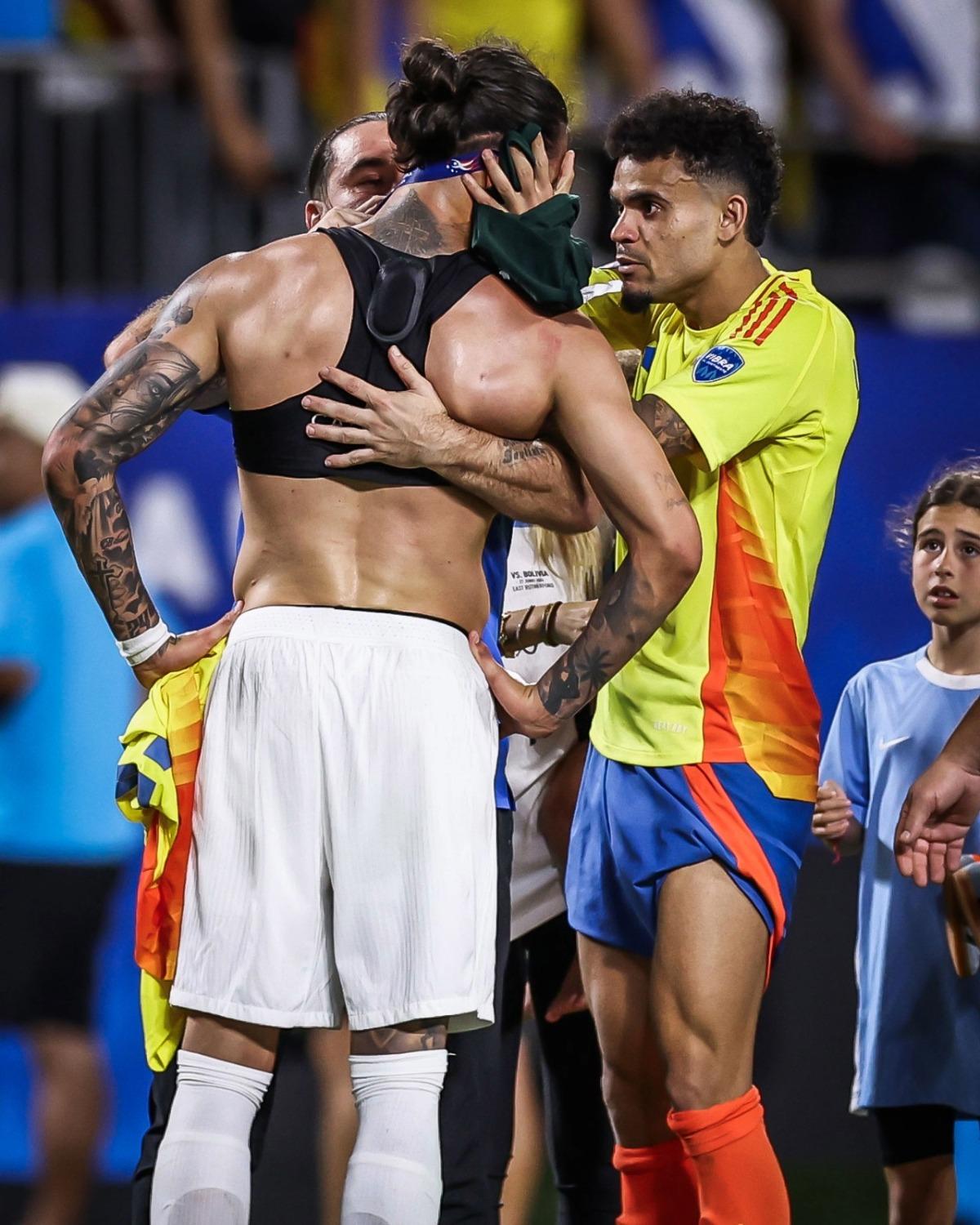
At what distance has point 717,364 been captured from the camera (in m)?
2.82

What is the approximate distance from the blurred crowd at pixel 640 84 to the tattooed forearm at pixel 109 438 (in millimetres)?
3262

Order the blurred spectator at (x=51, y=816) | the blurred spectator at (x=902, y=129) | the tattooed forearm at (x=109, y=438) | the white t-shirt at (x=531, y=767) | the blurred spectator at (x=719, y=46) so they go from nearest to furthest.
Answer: the tattooed forearm at (x=109, y=438)
the white t-shirt at (x=531, y=767)
the blurred spectator at (x=51, y=816)
the blurred spectator at (x=719, y=46)
the blurred spectator at (x=902, y=129)

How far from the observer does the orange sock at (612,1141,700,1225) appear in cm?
301

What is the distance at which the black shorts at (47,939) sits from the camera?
4.52m

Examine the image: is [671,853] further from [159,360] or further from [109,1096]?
[109,1096]

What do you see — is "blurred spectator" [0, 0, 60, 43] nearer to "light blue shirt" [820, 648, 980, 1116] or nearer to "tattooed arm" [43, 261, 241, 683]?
"tattooed arm" [43, 261, 241, 683]

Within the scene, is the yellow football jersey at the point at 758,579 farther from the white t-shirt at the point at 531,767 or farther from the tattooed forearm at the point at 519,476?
the white t-shirt at the point at 531,767

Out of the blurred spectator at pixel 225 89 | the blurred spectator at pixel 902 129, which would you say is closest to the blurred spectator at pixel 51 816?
the blurred spectator at pixel 225 89

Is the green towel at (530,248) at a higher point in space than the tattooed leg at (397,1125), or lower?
higher

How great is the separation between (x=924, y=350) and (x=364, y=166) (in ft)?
8.32

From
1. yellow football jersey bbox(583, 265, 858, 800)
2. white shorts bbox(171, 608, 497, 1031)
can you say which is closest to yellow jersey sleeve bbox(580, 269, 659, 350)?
yellow football jersey bbox(583, 265, 858, 800)

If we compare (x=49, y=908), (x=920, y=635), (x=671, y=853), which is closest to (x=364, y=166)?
(x=671, y=853)

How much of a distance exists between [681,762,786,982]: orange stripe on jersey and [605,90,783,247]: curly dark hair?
0.93 m

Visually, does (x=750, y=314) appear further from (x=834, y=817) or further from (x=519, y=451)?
(x=834, y=817)
